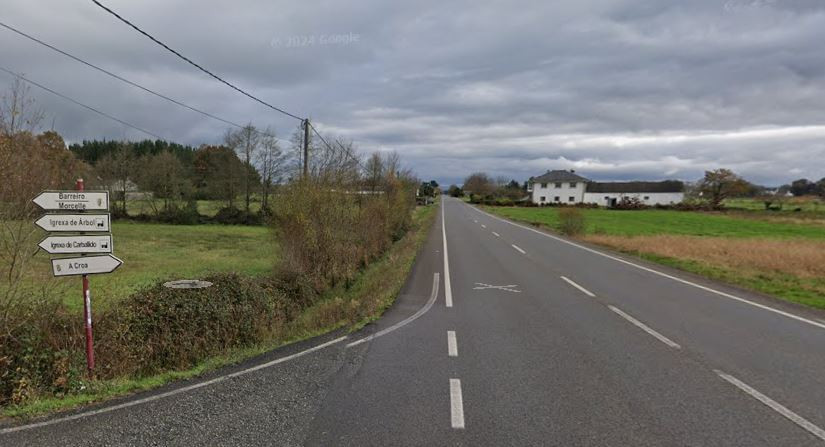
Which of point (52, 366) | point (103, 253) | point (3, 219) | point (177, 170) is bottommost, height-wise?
point (52, 366)

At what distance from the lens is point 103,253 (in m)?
4.99

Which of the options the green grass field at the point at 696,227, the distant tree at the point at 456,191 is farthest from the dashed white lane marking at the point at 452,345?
the distant tree at the point at 456,191

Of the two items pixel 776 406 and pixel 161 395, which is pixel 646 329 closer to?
pixel 776 406

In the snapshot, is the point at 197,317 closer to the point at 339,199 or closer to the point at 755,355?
the point at 339,199

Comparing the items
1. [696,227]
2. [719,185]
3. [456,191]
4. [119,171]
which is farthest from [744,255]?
[456,191]

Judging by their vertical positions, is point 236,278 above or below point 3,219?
below

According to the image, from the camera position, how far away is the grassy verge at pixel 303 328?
14.2ft

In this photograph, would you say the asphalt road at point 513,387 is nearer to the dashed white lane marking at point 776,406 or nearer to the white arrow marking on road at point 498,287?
the dashed white lane marking at point 776,406

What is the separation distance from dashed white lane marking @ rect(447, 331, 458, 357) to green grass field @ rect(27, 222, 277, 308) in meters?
6.57

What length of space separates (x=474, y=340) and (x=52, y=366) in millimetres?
5651

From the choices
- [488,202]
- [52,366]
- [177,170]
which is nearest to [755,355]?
[52,366]

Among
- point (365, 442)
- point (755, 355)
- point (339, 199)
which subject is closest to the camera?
point (365, 442)

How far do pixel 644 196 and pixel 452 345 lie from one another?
11171 centimetres

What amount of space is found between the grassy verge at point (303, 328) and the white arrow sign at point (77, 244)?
62.4 inches
